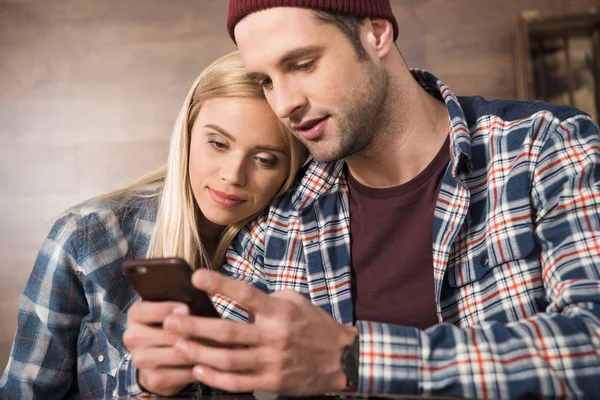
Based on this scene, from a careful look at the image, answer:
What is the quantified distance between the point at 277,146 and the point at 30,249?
2639 mm

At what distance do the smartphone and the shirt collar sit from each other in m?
0.57

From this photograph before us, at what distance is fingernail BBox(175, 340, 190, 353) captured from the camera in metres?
0.89

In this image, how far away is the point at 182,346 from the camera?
0.90 meters

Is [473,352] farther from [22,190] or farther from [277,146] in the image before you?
[22,190]

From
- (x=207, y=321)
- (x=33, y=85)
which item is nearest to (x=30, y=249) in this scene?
(x=33, y=85)

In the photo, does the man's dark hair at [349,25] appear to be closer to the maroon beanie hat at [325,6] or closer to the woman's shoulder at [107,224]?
the maroon beanie hat at [325,6]

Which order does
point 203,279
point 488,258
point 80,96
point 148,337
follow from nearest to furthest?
point 203,279 → point 148,337 → point 488,258 → point 80,96

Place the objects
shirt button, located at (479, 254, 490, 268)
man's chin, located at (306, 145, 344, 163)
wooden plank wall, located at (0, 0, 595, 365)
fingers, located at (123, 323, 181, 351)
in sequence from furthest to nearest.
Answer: wooden plank wall, located at (0, 0, 595, 365), man's chin, located at (306, 145, 344, 163), shirt button, located at (479, 254, 490, 268), fingers, located at (123, 323, 181, 351)

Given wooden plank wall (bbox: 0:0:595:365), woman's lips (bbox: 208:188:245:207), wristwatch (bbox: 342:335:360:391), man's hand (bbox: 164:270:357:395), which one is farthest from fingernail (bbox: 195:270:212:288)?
wooden plank wall (bbox: 0:0:595:365)

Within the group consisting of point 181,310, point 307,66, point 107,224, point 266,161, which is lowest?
point 181,310

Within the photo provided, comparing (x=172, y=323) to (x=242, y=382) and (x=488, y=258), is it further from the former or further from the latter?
(x=488, y=258)

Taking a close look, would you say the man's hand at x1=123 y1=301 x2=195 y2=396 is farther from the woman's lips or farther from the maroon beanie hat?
the maroon beanie hat

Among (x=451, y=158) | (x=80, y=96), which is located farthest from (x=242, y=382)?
(x=80, y=96)

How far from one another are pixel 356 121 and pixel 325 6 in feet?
0.79
